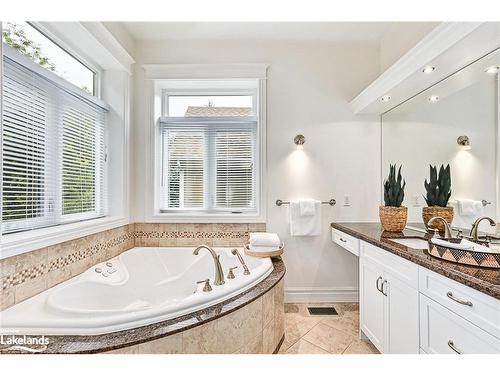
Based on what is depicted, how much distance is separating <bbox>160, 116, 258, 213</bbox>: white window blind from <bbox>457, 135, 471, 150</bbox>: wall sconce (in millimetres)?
1682

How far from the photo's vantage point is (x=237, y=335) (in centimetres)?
137

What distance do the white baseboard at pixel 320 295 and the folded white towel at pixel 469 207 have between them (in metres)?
1.27

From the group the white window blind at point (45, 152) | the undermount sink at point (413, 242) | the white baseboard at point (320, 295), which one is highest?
the white window blind at point (45, 152)

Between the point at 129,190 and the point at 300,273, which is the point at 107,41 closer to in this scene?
the point at 129,190

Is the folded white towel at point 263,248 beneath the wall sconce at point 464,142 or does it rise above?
beneath

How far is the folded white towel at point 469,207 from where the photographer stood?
1684mm

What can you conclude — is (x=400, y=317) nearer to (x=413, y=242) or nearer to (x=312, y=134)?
(x=413, y=242)

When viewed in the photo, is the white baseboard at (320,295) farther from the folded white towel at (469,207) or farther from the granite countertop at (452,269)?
the folded white towel at (469,207)

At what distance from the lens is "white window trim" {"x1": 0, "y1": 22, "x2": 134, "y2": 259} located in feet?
4.65

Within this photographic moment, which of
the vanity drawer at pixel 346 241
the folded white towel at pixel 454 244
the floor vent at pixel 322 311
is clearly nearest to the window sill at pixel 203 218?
the vanity drawer at pixel 346 241

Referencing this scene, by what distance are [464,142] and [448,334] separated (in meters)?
1.28

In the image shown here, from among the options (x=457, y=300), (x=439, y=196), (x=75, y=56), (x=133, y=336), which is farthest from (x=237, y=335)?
(x=75, y=56)

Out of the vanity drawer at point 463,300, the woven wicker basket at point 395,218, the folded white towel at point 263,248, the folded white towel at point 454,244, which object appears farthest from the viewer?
the folded white towel at point 263,248
